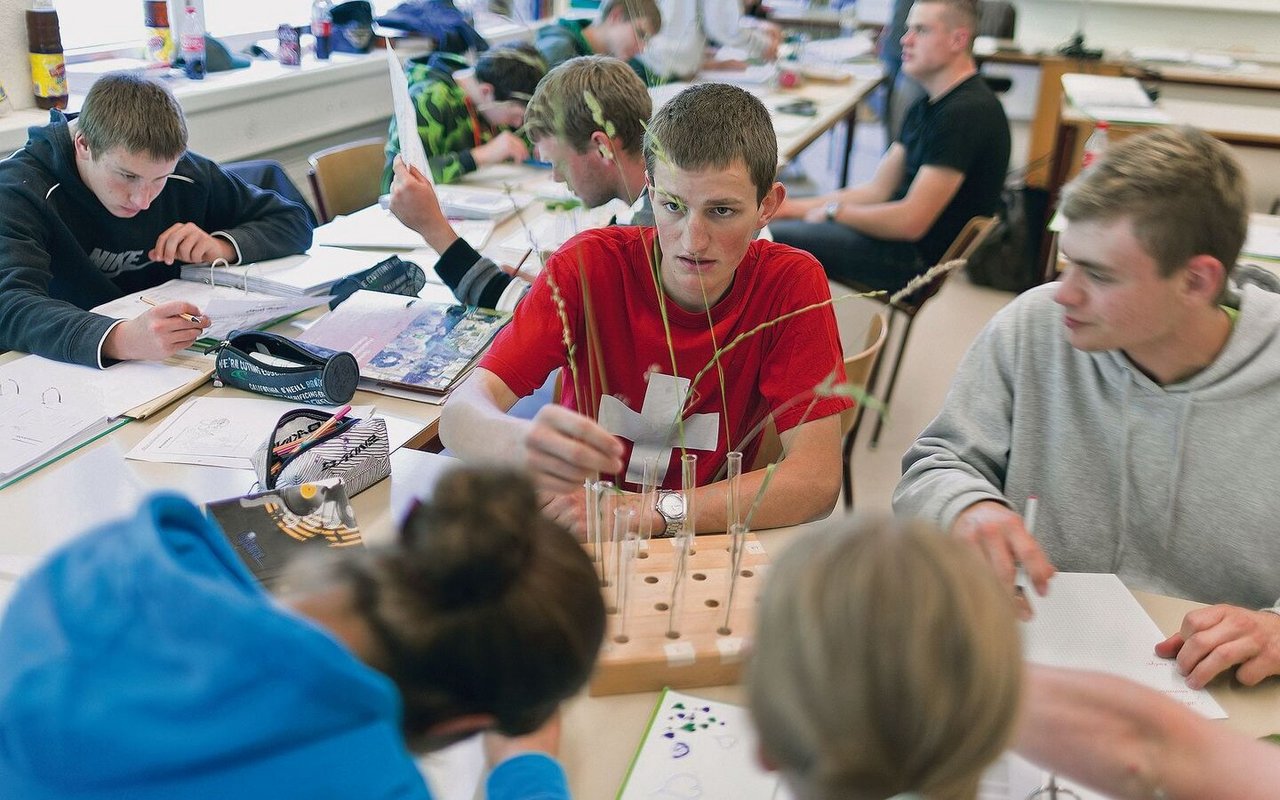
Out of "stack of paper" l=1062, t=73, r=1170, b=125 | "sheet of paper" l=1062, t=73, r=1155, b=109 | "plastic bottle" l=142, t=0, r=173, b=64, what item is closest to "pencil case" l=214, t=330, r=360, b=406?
"plastic bottle" l=142, t=0, r=173, b=64

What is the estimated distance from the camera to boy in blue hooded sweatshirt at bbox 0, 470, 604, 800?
2.17 feet

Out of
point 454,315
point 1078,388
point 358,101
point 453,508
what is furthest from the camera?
point 358,101

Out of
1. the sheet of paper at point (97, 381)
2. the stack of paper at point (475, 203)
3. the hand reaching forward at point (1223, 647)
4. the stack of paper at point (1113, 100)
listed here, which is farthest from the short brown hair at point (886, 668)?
the stack of paper at point (1113, 100)

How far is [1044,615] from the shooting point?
4.20 ft

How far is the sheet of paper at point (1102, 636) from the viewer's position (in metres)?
1.18

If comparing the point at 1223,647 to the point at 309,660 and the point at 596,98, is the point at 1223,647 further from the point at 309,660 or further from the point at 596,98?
the point at 596,98

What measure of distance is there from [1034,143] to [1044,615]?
5074 millimetres

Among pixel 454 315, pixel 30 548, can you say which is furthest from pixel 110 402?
pixel 454 315

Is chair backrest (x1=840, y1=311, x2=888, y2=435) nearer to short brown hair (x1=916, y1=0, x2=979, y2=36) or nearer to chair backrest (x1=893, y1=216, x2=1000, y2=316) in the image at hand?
chair backrest (x1=893, y1=216, x2=1000, y2=316)

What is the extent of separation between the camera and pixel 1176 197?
1.36 meters

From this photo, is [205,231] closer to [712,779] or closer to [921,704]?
[712,779]

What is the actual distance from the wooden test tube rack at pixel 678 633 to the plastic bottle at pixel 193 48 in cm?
302

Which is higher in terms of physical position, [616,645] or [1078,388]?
[1078,388]

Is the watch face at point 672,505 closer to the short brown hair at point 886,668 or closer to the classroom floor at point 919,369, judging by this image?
the short brown hair at point 886,668
